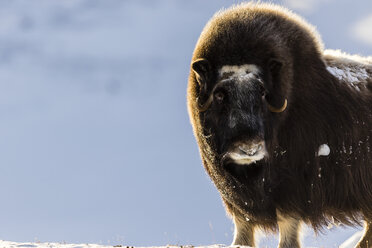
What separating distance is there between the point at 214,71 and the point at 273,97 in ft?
2.21

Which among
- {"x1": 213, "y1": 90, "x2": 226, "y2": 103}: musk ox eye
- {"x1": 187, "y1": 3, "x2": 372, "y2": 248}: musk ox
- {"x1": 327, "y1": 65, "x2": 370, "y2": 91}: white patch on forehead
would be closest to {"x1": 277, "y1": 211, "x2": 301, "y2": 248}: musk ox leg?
{"x1": 187, "y1": 3, "x2": 372, "y2": 248}: musk ox

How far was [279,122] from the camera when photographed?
619 centimetres

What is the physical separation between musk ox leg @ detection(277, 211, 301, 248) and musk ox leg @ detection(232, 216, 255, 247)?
1.71 feet

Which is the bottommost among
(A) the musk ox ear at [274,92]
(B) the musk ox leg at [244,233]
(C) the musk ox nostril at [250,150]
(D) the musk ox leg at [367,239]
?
(D) the musk ox leg at [367,239]

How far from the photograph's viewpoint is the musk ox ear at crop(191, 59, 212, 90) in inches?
242

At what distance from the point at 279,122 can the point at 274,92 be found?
33 cm

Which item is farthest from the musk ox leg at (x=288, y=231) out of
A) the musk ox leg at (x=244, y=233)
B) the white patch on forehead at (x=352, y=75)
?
the white patch on forehead at (x=352, y=75)

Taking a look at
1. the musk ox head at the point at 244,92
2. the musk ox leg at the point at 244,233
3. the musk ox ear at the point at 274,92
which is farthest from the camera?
the musk ox leg at the point at 244,233

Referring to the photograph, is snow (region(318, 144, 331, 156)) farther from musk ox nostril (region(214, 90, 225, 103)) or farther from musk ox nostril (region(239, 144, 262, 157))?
musk ox nostril (region(214, 90, 225, 103))

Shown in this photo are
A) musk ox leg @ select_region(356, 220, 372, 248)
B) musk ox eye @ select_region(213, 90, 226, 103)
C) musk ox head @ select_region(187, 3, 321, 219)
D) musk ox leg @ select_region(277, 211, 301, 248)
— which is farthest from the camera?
musk ox leg @ select_region(356, 220, 372, 248)

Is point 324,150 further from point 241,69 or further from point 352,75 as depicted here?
point 241,69

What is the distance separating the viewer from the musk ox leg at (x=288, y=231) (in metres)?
6.27

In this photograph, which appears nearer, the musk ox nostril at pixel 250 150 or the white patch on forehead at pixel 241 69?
the musk ox nostril at pixel 250 150

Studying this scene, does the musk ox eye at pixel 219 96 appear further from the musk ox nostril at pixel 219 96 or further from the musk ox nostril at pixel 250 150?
the musk ox nostril at pixel 250 150
